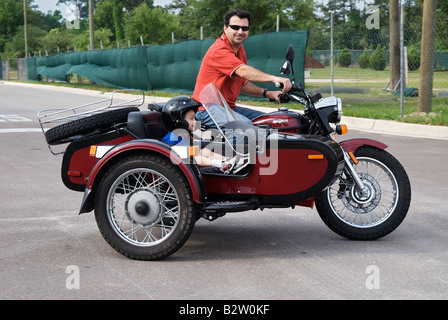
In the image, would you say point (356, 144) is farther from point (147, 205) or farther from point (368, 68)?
point (368, 68)

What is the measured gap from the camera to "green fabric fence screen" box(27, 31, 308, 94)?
18.8 meters

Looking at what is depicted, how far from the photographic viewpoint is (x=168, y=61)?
978 inches

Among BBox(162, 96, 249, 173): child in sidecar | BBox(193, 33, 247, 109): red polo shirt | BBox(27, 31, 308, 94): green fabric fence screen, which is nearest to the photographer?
BBox(162, 96, 249, 173): child in sidecar

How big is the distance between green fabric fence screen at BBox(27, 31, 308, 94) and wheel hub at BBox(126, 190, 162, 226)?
1339 cm

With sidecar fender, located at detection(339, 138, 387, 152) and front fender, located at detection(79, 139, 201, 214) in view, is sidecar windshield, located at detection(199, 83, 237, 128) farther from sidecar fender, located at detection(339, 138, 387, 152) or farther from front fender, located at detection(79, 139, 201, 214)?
sidecar fender, located at detection(339, 138, 387, 152)

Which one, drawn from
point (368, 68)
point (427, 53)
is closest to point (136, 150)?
point (427, 53)

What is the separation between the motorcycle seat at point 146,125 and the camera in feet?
16.9

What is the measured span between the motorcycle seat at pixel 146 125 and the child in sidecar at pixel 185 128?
108mm

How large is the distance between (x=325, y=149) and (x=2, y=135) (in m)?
9.40

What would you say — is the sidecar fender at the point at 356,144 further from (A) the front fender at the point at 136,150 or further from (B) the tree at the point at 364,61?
(B) the tree at the point at 364,61

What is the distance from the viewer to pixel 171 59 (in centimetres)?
2458

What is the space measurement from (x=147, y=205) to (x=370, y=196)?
1.72 metres

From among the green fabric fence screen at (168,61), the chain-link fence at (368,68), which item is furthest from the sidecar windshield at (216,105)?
the chain-link fence at (368,68)

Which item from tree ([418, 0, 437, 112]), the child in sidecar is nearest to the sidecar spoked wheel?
the child in sidecar
